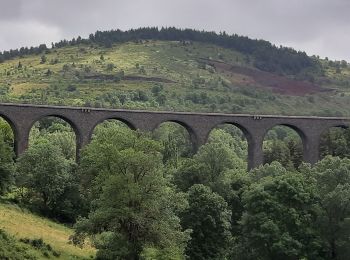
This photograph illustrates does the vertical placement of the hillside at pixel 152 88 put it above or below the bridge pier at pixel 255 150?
above

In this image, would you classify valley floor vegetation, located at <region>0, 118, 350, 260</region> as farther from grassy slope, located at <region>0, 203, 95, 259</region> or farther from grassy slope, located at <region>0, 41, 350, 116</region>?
grassy slope, located at <region>0, 41, 350, 116</region>

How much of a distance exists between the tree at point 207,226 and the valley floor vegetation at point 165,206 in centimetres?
7

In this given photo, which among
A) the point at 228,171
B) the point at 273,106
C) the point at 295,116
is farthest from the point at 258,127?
the point at 273,106

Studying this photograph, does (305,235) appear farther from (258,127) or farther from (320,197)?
(258,127)

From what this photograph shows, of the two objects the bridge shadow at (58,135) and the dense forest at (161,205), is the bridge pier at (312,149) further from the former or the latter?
the bridge shadow at (58,135)

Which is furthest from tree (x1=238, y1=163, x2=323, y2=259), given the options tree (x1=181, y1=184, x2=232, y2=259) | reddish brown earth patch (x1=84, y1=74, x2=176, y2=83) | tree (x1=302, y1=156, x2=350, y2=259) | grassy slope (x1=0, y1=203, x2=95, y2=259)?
reddish brown earth patch (x1=84, y1=74, x2=176, y2=83)

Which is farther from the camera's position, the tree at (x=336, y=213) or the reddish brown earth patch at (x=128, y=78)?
the reddish brown earth patch at (x=128, y=78)

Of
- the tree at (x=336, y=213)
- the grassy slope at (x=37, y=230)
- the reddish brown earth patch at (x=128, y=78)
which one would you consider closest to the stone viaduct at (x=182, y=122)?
the grassy slope at (x=37, y=230)

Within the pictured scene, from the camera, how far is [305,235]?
38.0m

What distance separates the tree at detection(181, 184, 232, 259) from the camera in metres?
41.3

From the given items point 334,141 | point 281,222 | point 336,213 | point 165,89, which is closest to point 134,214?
point 281,222

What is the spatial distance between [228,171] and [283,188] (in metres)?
15.9

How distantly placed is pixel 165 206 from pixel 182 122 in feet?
113

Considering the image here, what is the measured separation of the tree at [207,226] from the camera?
41.3 metres
